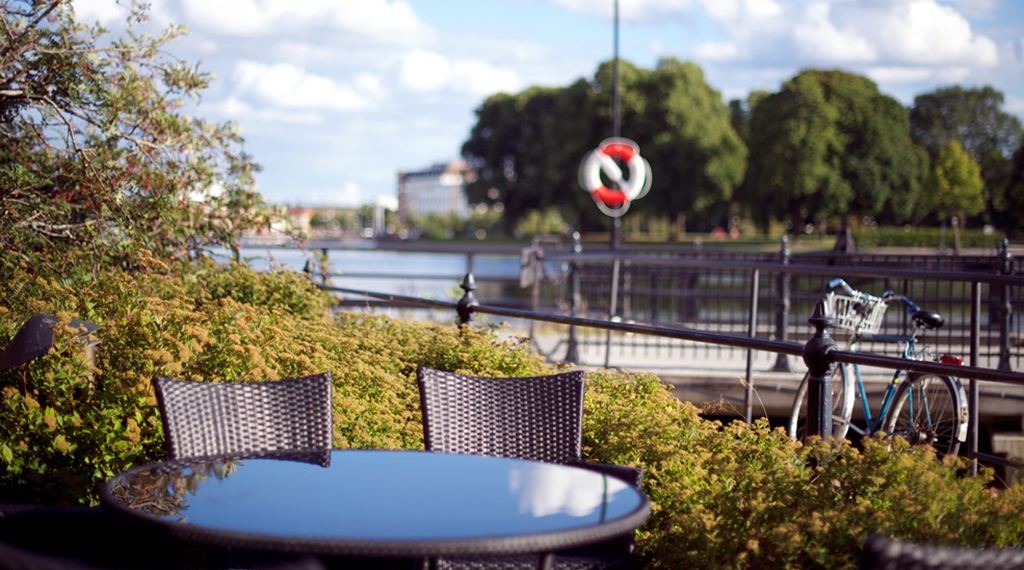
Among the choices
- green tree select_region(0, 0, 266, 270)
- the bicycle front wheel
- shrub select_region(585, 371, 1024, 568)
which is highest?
green tree select_region(0, 0, 266, 270)

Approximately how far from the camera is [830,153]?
68.2 m

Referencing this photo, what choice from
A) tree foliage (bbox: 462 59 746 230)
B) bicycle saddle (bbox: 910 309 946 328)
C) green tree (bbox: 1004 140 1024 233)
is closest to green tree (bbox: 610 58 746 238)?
tree foliage (bbox: 462 59 746 230)

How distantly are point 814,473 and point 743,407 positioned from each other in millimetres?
5796

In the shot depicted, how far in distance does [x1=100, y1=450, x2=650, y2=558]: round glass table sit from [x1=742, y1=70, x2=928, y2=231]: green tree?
209 ft

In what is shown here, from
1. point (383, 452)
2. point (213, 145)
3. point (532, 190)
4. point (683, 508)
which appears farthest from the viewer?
point (532, 190)

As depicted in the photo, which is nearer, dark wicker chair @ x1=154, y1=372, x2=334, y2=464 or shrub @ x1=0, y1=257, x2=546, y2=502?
dark wicker chair @ x1=154, y1=372, x2=334, y2=464

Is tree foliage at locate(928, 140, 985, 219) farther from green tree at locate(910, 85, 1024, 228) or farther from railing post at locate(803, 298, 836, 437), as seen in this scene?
railing post at locate(803, 298, 836, 437)

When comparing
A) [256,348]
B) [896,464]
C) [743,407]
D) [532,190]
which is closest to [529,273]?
[743,407]

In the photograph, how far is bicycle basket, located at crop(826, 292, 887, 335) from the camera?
817 cm

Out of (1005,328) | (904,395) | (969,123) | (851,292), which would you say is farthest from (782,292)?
(969,123)

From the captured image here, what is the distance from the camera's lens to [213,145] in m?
9.23

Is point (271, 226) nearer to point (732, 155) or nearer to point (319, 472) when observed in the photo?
point (319, 472)

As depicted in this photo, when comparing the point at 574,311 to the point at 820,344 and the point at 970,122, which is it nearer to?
the point at 820,344

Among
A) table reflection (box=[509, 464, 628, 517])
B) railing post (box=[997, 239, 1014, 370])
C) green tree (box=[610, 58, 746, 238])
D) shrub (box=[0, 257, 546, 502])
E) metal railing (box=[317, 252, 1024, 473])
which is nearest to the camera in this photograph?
table reflection (box=[509, 464, 628, 517])
